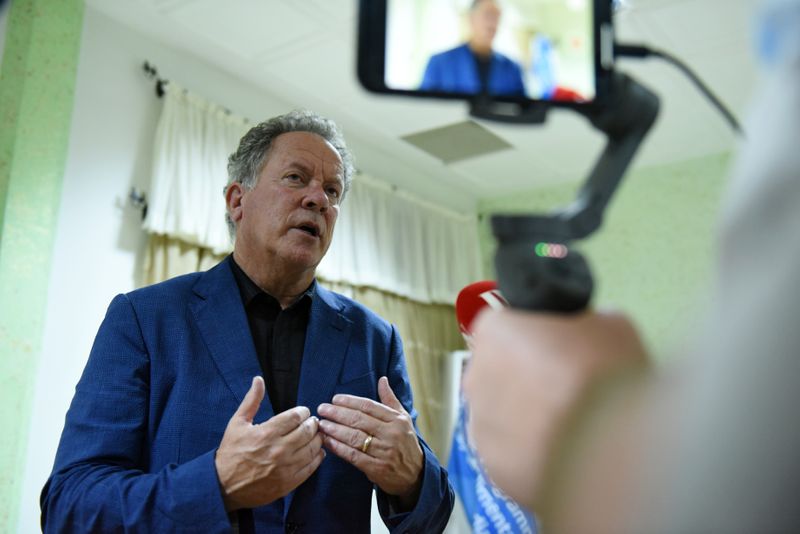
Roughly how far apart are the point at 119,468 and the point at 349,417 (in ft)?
1.17

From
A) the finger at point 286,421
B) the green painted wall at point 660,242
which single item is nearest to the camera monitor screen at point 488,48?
the finger at point 286,421

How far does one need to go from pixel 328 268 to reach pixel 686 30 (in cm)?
192

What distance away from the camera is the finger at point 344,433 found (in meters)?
1.04

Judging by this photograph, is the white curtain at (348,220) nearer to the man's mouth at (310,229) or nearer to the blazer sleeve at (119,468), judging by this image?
the man's mouth at (310,229)

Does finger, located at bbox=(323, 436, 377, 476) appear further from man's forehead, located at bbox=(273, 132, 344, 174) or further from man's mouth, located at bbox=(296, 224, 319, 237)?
man's forehead, located at bbox=(273, 132, 344, 174)

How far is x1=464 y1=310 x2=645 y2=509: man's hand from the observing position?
Result: 331 millimetres

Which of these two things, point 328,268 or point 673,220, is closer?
point 328,268

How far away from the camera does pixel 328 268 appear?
3.40 metres

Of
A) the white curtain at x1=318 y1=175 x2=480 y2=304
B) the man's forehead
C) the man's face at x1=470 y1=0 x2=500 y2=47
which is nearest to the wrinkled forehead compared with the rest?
the man's face at x1=470 y1=0 x2=500 y2=47

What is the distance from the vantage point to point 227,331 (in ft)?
3.97

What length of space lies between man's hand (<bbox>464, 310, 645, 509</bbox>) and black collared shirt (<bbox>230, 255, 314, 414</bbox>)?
35.1 inches

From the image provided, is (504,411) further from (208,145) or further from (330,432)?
(208,145)

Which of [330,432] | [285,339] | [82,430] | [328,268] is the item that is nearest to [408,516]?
[330,432]

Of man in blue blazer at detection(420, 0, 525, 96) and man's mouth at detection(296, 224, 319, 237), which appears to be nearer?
man in blue blazer at detection(420, 0, 525, 96)
